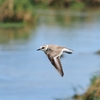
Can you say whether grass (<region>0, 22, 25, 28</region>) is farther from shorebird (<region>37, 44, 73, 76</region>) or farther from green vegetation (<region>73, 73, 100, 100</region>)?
shorebird (<region>37, 44, 73, 76</region>)

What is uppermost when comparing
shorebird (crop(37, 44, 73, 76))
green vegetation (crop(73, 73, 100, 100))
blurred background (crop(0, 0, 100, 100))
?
blurred background (crop(0, 0, 100, 100))

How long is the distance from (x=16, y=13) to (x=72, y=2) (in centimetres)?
815

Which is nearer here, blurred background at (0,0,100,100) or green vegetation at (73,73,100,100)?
green vegetation at (73,73,100,100)

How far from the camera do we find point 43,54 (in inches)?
577

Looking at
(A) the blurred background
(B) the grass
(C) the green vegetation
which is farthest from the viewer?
(B) the grass

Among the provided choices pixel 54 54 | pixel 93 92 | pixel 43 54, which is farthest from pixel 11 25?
pixel 54 54

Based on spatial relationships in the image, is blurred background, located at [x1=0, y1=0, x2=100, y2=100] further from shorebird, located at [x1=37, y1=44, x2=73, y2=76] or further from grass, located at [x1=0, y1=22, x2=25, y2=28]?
shorebird, located at [x1=37, y1=44, x2=73, y2=76]

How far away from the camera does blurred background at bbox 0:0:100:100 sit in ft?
33.5

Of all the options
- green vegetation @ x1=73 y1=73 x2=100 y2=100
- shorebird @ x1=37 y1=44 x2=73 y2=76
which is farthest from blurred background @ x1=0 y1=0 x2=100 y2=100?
shorebird @ x1=37 y1=44 x2=73 y2=76

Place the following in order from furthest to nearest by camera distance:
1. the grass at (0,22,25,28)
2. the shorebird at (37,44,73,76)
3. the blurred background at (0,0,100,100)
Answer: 1. the grass at (0,22,25,28)
2. the blurred background at (0,0,100,100)
3. the shorebird at (37,44,73,76)

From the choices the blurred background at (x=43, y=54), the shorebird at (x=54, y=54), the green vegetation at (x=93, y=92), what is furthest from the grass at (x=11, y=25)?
the shorebird at (x=54, y=54)

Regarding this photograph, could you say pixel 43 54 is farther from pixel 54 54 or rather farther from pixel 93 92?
pixel 54 54

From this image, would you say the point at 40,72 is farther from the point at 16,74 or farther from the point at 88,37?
the point at 88,37

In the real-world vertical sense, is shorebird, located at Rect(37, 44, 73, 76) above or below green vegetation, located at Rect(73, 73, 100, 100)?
below
